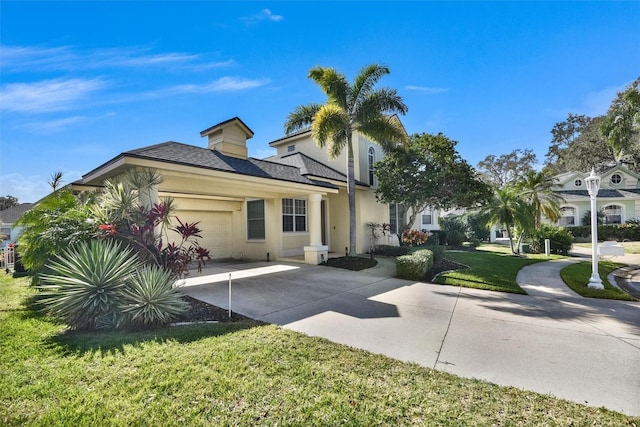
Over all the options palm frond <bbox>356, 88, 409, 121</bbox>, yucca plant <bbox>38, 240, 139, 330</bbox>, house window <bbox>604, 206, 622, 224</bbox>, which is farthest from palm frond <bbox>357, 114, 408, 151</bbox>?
house window <bbox>604, 206, 622, 224</bbox>

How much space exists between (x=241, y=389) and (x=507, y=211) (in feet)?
54.8

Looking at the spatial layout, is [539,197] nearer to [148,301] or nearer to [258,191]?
[258,191]

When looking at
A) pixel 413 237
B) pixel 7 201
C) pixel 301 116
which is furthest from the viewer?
pixel 7 201

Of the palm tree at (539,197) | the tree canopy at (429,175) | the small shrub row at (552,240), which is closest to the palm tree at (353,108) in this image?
the tree canopy at (429,175)

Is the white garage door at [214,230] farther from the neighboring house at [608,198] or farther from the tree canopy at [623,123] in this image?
the neighboring house at [608,198]

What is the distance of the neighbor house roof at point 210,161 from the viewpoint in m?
8.35

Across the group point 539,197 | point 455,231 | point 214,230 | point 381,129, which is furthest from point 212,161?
point 539,197

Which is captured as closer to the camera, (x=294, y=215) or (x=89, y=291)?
(x=89, y=291)

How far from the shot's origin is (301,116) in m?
13.6

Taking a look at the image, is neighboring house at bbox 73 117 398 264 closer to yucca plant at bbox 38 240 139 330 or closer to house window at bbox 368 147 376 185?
house window at bbox 368 147 376 185

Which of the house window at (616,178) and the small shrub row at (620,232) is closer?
the small shrub row at (620,232)

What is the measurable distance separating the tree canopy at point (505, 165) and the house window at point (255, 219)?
4572 cm

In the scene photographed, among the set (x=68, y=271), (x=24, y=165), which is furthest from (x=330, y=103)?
(x=24, y=165)

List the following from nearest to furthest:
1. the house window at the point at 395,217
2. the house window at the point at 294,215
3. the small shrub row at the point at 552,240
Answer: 1. the house window at the point at 294,215
2. the small shrub row at the point at 552,240
3. the house window at the point at 395,217
